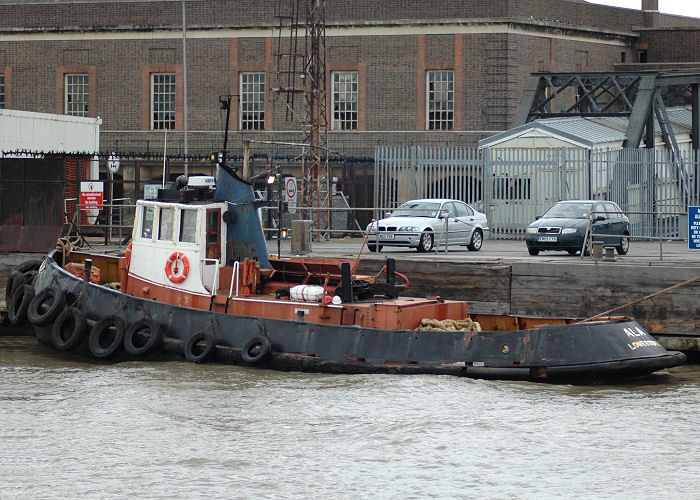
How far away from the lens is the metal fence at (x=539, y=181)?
1423 inches

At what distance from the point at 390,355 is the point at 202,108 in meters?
35.2

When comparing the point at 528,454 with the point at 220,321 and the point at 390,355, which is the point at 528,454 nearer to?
the point at 390,355

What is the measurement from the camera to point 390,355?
19.7 metres

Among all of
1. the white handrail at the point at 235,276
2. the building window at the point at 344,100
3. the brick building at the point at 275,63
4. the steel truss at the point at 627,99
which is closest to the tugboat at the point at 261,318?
the white handrail at the point at 235,276

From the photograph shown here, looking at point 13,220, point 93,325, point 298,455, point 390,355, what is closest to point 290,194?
point 13,220

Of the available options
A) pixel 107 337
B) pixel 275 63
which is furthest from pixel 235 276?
pixel 275 63

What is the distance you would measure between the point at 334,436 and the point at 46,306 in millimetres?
Result: 8464

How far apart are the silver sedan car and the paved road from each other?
1.11 ft

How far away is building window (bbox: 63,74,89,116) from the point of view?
180 feet

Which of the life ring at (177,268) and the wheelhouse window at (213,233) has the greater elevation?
the wheelhouse window at (213,233)

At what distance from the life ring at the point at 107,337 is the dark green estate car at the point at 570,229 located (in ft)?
36.6

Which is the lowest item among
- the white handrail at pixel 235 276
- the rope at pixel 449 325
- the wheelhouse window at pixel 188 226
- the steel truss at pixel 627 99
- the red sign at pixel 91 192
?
the rope at pixel 449 325

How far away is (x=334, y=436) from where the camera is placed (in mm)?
16438

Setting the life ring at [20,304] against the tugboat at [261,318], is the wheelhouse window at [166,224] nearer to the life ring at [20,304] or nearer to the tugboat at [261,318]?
the tugboat at [261,318]
